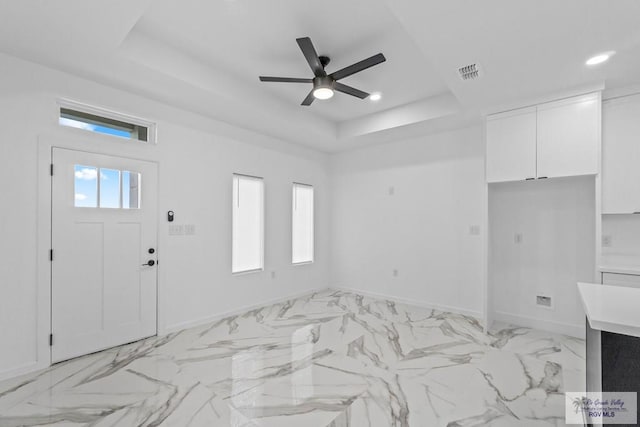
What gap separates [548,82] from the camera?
3008 mm

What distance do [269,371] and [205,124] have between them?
10.4 ft

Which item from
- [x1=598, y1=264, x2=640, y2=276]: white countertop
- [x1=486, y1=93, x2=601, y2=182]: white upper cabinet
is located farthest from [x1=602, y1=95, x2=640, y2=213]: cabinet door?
[x1=598, y1=264, x2=640, y2=276]: white countertop

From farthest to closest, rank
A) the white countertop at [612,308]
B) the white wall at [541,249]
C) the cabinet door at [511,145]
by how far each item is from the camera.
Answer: the white wall at [541,249]
the cabinet door at [511,145]
the white countertop at [612,308]

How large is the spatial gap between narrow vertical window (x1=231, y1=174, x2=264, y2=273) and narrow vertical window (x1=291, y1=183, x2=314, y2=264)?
73 cm

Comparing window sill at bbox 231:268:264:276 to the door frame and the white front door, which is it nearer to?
the white front door

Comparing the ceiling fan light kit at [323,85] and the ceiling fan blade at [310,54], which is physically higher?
the ceiling fan blade at [310,54]

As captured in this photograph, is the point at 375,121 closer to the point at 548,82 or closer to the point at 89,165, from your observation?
the point at 548,82

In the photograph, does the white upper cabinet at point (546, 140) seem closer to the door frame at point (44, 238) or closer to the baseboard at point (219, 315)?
the baseboard at point (219, 315)

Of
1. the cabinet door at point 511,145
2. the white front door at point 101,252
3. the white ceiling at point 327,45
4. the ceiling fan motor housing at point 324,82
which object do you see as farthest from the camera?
→ the cabinet door at point 511,145

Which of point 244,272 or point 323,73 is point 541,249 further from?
point 244,272

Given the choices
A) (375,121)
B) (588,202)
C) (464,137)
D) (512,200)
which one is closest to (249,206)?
(375,121)

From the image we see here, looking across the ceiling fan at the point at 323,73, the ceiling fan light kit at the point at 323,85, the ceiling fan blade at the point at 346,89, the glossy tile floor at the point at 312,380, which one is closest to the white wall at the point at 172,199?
the glossy tile floor at the point at 312,380

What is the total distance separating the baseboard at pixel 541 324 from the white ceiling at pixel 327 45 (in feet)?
8.94

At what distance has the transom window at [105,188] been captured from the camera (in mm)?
3020
